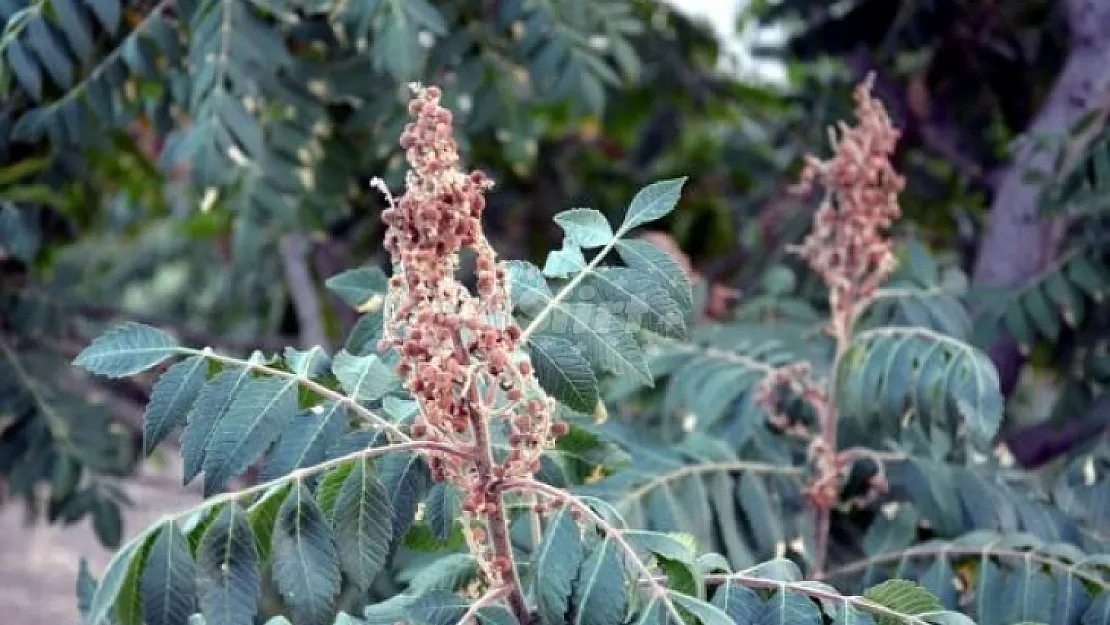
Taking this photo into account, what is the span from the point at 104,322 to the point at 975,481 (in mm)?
1428

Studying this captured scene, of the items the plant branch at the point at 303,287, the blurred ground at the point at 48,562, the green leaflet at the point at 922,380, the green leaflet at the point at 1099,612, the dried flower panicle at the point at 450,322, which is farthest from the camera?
the blurred ground at the point at 48,562

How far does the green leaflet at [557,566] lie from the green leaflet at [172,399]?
0.78 ft

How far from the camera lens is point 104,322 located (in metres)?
2.05

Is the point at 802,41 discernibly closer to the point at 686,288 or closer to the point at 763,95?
the point at 763,95

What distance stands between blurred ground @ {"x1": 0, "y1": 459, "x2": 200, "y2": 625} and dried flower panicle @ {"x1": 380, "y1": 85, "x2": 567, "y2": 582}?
2523 millimetres

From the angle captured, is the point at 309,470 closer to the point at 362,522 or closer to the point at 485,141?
the point at 362,522

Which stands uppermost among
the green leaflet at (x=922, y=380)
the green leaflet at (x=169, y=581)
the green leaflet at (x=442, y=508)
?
the green leaflet at (x=169, y=581)

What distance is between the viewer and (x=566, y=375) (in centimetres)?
78

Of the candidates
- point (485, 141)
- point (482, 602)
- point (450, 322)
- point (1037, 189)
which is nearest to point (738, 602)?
point (482, 602)

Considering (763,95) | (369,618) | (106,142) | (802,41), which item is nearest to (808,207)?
(802,41)

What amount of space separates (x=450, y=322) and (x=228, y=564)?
197 millimetres

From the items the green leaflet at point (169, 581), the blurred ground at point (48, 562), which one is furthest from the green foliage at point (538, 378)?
the blurred ground at point (48, 562)

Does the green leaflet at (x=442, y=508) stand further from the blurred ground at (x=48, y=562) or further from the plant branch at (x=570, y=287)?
the blurred ground at (x=48, y=562)

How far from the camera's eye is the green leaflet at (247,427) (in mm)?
749
